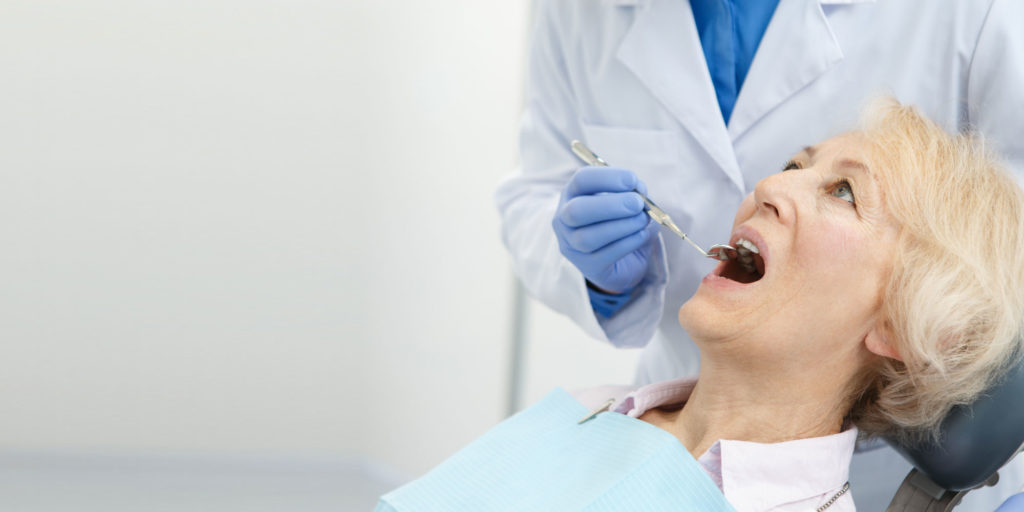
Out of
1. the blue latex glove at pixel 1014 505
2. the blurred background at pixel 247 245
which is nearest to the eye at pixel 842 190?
the blue latex glove at pixel 1014 505

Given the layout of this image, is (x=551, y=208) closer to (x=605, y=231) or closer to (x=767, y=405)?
(x=605, y=231)

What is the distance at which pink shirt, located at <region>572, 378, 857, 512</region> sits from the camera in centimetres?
117

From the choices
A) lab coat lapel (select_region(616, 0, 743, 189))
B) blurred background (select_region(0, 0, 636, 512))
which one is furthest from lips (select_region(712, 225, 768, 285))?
blurred background (select_region(0, 0, 636, 512))

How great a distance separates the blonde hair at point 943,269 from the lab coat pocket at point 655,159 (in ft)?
0.99

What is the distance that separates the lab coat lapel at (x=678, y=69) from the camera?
4.55ft

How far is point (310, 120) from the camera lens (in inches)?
120

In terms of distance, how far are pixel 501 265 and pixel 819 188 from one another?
71.6 inches

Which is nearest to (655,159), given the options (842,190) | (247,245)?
(842,190)

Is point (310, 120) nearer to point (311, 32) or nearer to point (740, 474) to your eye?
point (311, 32)

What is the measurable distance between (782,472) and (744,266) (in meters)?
0.33

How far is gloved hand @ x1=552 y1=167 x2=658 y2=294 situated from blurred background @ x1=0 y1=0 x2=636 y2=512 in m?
1.27

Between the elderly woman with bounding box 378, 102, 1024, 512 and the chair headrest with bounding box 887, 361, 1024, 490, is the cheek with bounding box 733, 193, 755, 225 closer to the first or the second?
the elderly woman with bounding box 378, 102, 1024, 512

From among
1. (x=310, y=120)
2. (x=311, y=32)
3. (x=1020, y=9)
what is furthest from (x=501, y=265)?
(x=1020, y=9)

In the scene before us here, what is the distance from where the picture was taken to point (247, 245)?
10.0ft
